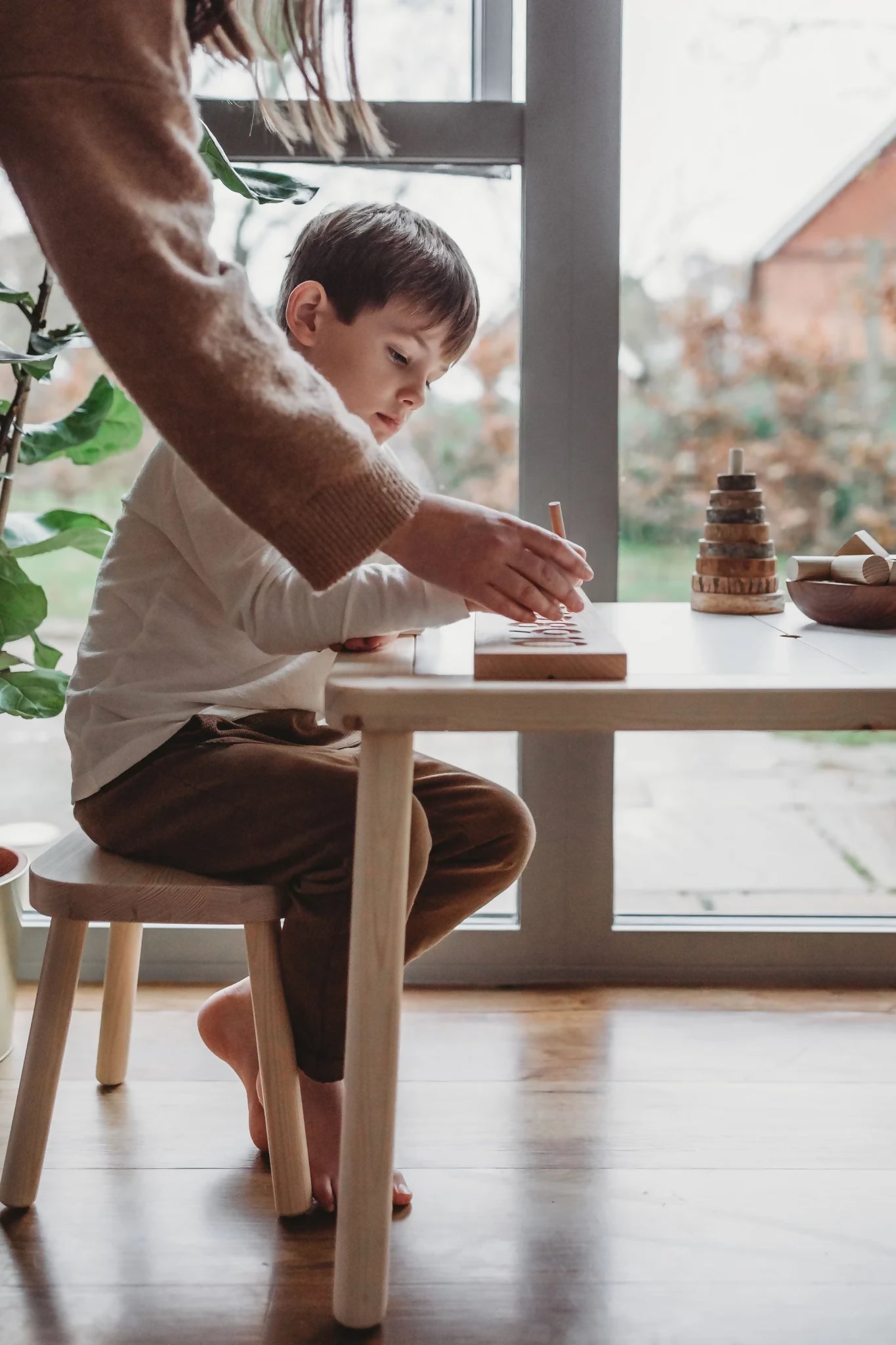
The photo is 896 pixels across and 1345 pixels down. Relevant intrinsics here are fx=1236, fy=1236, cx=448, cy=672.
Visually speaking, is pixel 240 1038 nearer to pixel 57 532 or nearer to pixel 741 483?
pixel 57 532

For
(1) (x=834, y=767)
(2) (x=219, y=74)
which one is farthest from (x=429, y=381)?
(1) (x=834, y=767)

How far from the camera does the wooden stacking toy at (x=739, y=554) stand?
1.38 metres

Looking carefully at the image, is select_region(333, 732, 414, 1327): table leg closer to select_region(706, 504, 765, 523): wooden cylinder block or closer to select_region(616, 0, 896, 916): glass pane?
select_region(706, 504, 765, 523): wooden cylinder block

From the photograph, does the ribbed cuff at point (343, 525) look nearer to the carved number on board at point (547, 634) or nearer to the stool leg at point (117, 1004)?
the carved number on board at point (547, 634)

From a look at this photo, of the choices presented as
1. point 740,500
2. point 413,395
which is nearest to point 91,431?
point 413,395

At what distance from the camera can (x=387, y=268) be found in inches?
50.9

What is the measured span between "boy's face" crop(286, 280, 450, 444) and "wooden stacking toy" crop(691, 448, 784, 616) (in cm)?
37

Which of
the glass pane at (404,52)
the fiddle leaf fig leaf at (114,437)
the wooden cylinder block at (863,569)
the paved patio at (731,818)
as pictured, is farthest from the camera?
the paved patio at (731,818)

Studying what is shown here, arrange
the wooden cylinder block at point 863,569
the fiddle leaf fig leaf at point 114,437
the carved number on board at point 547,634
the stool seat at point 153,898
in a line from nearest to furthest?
the carved number on board at point 547,634
the stool seat at point 153,898
the wooden cylinder block at point 863,569
the fiddle leaf fig leaf at point 114,437

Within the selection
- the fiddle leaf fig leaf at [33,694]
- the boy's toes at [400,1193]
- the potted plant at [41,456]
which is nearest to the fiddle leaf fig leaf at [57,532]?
the potted plant at [41,456]

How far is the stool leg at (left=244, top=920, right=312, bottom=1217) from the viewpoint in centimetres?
116

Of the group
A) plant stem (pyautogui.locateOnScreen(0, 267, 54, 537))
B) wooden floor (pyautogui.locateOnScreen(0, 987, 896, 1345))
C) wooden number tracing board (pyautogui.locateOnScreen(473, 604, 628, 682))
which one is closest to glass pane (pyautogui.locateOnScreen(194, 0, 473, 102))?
plant stem (pyautogui.locateOnScreen(0, 267, 54, 537))

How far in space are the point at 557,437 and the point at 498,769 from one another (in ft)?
1.60

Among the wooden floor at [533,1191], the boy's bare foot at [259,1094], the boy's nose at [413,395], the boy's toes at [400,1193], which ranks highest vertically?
the boy's nose at [413,395]
